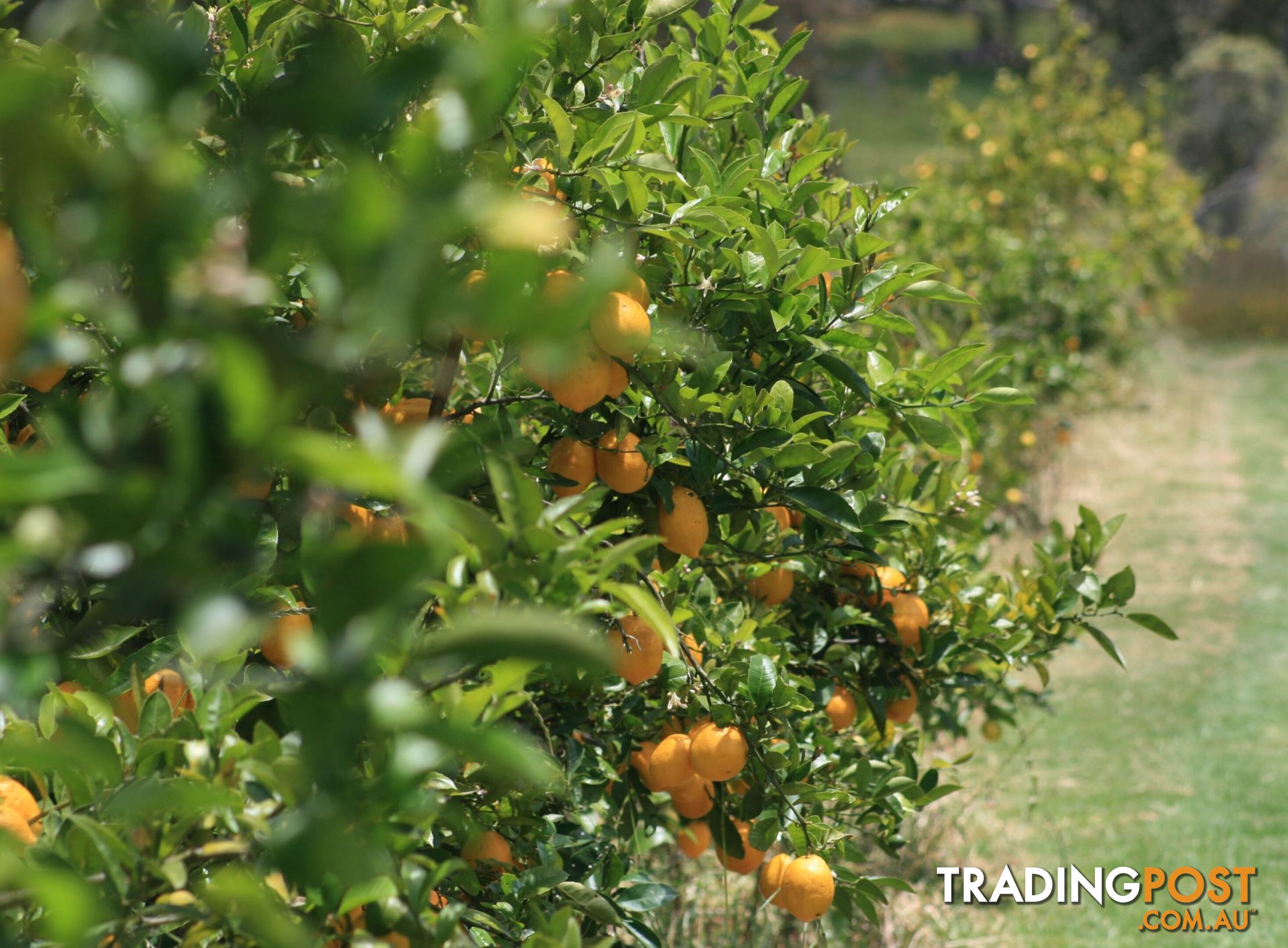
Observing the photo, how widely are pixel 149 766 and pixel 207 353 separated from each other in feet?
1.63

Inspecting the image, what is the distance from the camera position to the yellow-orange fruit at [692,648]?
1.46 meters

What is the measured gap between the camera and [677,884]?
2768 mm

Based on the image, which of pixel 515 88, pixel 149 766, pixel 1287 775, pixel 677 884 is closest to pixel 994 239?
pixel 1287 775

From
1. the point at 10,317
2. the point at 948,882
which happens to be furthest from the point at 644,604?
the point at 948,882

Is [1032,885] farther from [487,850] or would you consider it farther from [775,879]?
[487,850]

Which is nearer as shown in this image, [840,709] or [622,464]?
[622,464]

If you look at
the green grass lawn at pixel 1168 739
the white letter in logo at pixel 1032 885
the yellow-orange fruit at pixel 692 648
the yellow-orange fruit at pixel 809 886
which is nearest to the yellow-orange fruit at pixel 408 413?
the yellow-orange fruit at pixel 692 648

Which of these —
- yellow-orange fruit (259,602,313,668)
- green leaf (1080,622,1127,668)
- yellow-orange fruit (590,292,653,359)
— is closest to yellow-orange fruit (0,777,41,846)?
yellow-orange fruit (259,602,313,668)

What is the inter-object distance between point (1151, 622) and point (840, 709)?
49 cm

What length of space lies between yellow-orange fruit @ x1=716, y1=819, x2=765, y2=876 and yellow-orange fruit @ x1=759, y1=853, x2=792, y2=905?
3 cm

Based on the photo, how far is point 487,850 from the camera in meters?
1.27

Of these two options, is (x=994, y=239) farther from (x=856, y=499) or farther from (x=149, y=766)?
(x=149, y=766)

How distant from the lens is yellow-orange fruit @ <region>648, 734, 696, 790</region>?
4.65ft

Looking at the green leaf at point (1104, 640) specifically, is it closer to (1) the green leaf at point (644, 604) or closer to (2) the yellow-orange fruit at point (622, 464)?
(2) the yellow-orange fruit at point (622, 464)
